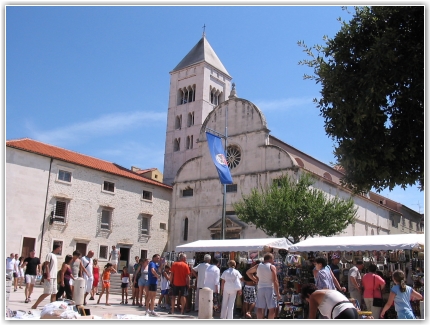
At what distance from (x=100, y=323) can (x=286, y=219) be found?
2069cm

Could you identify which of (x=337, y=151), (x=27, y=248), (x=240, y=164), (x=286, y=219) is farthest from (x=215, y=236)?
(x=337, y=151)

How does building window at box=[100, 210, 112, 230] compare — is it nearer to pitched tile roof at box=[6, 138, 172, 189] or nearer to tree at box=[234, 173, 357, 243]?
pitched tile roof at box=[6, 138, 172, 189]

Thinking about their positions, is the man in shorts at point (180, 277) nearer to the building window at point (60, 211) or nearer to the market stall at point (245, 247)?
the market stall at point (245, 247)

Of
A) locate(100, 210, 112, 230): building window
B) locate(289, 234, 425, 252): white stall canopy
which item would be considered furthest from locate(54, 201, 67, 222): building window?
locate(289, 234, 425, 252): white stall canopy

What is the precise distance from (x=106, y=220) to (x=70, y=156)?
5.48 metres

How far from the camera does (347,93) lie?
9320mm

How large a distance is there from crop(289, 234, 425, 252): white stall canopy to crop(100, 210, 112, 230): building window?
21571 mm

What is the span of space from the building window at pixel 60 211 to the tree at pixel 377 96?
82.8 ft

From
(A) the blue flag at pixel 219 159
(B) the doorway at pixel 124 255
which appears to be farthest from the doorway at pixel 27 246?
(A) the blue flag at pixel 219 159

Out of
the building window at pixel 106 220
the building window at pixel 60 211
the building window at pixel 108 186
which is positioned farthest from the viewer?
the building window at pixel 108 186

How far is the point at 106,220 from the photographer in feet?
113

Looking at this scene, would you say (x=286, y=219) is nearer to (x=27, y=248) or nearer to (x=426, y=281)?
(x=27, y=248)

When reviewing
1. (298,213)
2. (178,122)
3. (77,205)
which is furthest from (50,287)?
(178,122)

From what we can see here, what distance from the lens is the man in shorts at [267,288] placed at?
10.1 m
